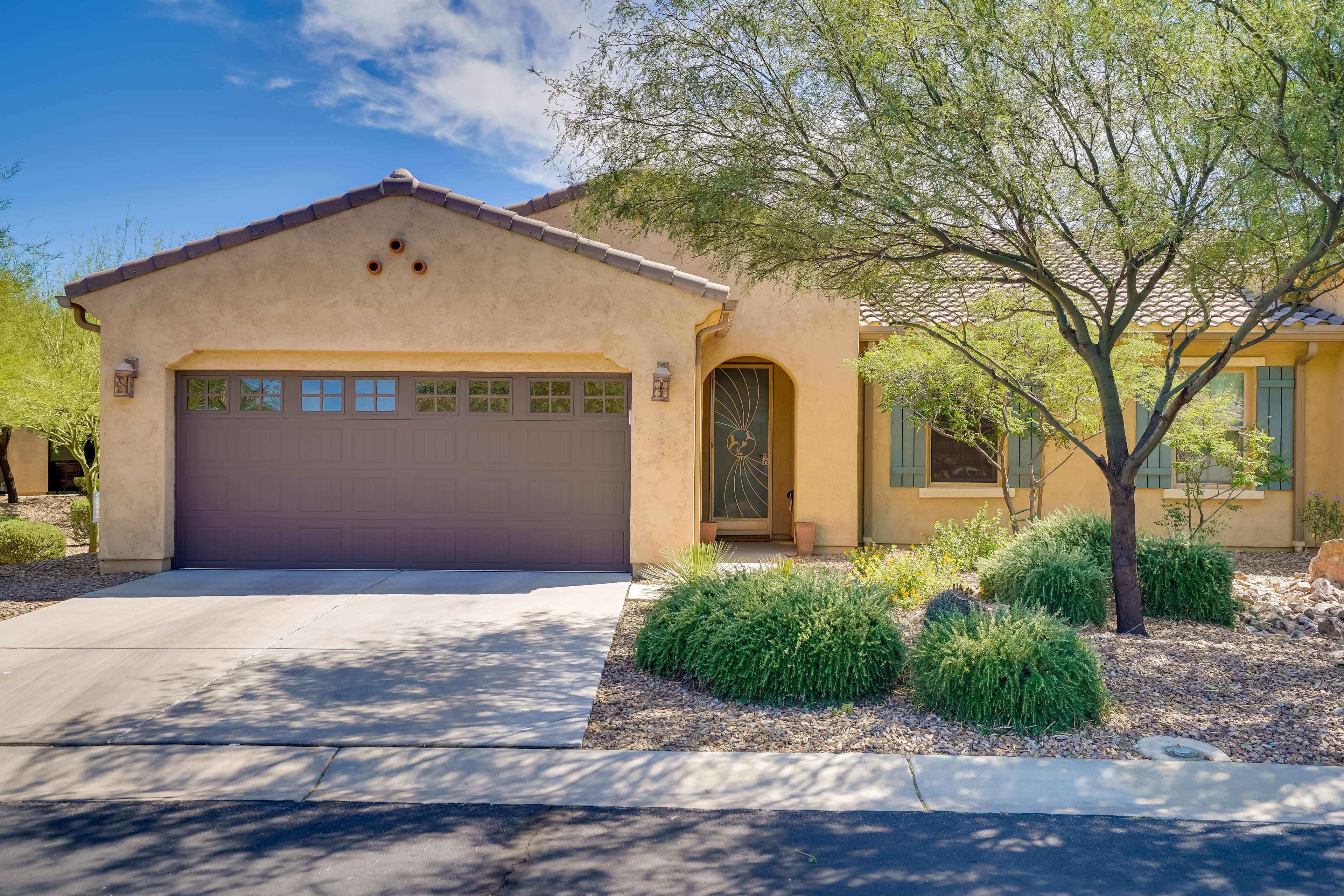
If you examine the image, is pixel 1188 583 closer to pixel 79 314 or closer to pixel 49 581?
pixel 49 581

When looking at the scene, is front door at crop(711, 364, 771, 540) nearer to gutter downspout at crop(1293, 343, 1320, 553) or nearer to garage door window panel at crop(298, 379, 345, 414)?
garage door window panel at crop(298, 379, 345, 414)

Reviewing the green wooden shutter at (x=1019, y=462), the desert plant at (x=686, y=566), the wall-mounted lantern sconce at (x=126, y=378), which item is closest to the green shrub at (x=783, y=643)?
the desert plant at (x=686, y=566)

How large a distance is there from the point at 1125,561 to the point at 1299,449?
24.3 ft

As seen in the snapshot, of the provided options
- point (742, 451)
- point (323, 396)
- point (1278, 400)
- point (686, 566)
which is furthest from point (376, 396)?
point (1278, 400)

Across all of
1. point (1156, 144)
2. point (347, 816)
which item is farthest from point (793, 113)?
point (347, 816)

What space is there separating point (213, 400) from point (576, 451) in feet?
14.0

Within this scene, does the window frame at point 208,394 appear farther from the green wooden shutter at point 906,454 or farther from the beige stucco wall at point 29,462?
the beige stucco wall at point 29,462

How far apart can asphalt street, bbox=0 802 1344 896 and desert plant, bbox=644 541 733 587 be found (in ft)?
9.39

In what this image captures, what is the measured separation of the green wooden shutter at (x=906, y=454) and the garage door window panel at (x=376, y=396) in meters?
6.75

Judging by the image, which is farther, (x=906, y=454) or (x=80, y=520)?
(x=80, y=520)

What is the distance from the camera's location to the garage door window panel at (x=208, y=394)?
9.85 meters

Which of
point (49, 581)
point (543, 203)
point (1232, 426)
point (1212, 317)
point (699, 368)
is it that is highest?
point (543, 203)

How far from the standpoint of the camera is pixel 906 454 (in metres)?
12.1

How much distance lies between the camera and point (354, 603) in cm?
808
